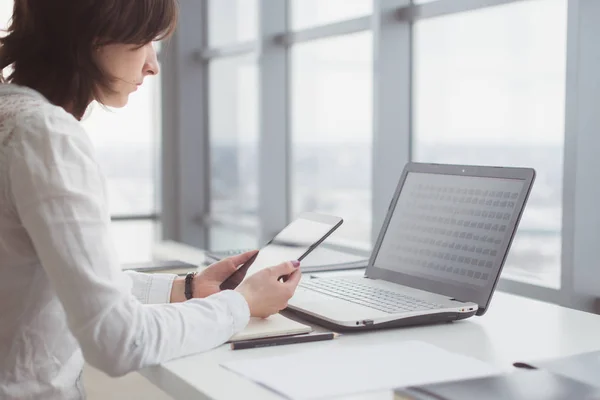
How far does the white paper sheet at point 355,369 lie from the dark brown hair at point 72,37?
49cm

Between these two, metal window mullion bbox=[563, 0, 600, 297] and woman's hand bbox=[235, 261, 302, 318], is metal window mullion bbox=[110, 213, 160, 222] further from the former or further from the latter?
woman's hand bbox=[235, 261, 302, 318]

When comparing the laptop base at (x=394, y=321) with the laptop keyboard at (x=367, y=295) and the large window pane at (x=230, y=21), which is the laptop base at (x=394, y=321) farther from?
the large window pane at (x=230, y=21)

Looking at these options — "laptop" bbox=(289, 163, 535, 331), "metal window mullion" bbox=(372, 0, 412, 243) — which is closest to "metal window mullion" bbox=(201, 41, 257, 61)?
"metal window mullion" bbox=(372, 0, 412, 243)

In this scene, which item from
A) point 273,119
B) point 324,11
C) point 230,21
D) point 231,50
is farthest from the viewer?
point 230,21

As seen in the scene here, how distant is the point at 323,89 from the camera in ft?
12.0

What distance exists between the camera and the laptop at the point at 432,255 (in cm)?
134

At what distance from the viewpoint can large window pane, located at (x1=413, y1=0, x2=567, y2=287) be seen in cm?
243

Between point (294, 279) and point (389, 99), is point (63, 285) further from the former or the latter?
point (389, 99)

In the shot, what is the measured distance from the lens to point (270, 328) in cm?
124

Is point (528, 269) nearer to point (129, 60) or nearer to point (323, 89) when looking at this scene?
point (323, 89)

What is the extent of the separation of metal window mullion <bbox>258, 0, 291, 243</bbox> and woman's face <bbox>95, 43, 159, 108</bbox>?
2.52 metres

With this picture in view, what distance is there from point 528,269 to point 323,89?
4.80ft

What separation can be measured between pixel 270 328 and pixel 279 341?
49 millimetres

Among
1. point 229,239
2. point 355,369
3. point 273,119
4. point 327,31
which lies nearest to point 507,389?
point 355,369
